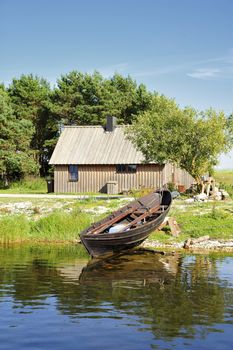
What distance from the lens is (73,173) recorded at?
1805 inches

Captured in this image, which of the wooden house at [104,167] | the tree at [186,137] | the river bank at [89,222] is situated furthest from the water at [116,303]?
the wooden house at [104,167]

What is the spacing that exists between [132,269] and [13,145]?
35851 millimetres

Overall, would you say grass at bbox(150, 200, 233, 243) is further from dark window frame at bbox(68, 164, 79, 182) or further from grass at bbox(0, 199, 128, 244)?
dark window frame at bbox(68, 164, 79, 182)

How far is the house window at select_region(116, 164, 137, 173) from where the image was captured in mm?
44156

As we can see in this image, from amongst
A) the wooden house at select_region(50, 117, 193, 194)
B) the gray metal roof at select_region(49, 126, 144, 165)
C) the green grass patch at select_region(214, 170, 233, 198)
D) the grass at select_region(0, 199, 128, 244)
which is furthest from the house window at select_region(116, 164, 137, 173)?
the grass at select_region(0, 199, 128, 244)

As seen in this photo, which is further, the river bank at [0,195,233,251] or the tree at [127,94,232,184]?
the tree at [127,94,232,184]

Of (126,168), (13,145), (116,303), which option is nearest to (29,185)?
(13,145)

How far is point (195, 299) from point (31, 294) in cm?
508

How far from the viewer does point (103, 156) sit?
45.1 meters

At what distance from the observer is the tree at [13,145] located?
51.0 meters

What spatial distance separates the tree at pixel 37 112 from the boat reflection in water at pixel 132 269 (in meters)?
44.2

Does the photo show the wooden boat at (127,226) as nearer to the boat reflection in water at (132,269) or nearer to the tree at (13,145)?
the boat reflection in water at (132,269)

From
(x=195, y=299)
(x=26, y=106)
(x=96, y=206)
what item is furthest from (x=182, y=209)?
(x=26, y=106)

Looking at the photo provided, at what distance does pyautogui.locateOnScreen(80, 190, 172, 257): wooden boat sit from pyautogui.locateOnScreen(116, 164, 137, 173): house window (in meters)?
17.3
